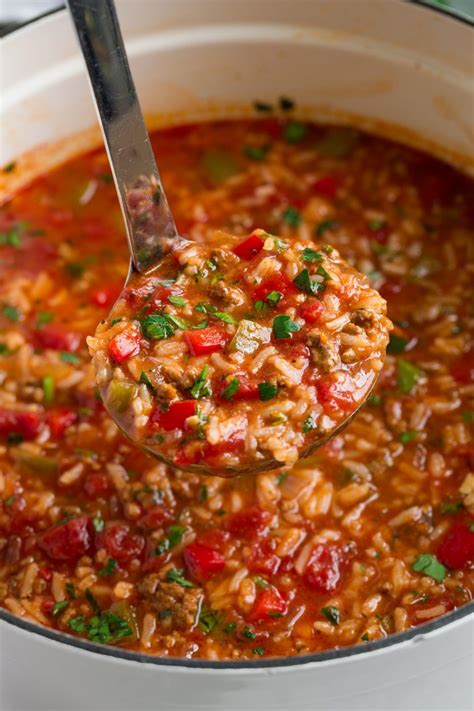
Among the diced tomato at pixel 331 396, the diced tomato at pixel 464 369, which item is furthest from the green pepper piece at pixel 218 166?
the diced tomato at pixel 331 396

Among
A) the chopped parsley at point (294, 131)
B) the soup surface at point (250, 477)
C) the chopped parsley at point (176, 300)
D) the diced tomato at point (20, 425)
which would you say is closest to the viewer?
the chopped parsley at point (176, 300)

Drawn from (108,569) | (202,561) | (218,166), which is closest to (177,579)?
(202,561)

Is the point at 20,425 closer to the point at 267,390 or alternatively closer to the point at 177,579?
the point at 177,579

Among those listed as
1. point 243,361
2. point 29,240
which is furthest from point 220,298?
point 29,240

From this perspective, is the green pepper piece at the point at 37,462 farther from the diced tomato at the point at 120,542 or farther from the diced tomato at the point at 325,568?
the diced tomato at the point at 325,568

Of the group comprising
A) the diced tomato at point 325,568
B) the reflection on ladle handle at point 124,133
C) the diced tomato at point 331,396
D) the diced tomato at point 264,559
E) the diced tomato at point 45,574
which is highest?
the reflection on ladle handle at point 124,133

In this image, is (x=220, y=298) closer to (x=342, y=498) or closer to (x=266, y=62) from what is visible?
(x=342, y=498)

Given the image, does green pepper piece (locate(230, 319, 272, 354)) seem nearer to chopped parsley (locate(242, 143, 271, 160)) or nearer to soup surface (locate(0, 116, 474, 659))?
soup surface (locate(0, 116, 474, 659))
